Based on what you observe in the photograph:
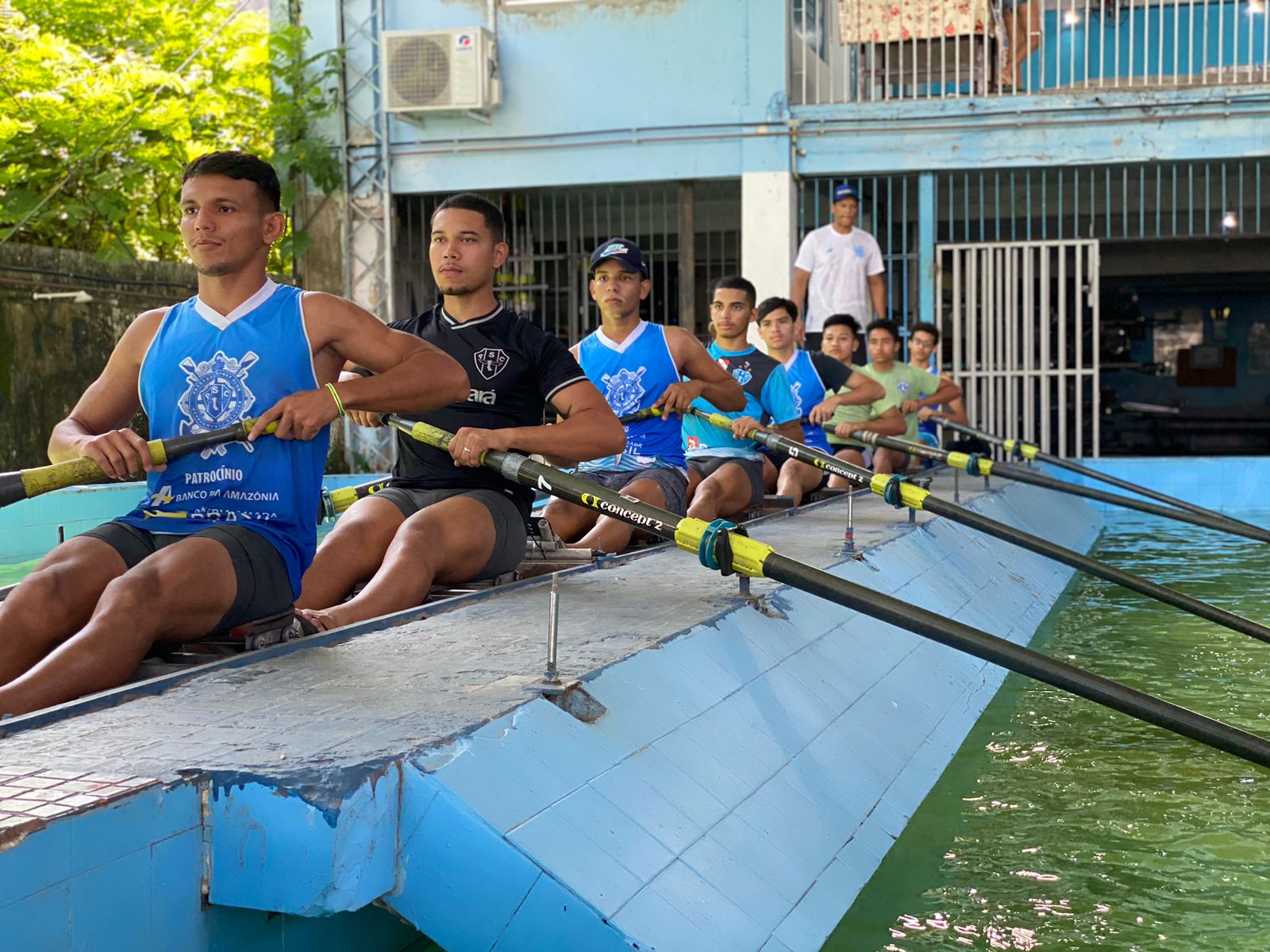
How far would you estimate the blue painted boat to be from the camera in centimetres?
185

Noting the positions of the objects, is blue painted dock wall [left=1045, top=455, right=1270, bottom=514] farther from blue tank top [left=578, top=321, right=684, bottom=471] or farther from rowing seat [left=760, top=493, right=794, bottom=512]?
blue tank top [left=578, top=321, right=684, bottom=471]

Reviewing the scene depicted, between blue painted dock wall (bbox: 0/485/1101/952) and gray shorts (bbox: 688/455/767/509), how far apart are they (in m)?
3.26

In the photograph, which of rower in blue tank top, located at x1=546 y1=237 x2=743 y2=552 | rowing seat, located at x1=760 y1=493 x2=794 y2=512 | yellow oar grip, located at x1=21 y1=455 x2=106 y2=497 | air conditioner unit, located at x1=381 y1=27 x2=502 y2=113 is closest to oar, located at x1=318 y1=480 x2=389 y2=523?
rower in blue tank top, located at x1=546 y1=237 x2=743 y2=552

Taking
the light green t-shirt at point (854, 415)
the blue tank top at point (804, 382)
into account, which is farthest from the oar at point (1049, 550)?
the light green t-shirt at point (854, 415)

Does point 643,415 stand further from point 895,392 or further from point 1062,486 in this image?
point 895,392

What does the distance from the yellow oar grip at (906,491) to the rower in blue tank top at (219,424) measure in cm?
210

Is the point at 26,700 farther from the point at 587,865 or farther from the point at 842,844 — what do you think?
the point at 842,844

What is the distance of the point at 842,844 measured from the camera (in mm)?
2914

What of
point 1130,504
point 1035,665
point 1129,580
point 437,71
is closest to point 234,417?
point 1035,665

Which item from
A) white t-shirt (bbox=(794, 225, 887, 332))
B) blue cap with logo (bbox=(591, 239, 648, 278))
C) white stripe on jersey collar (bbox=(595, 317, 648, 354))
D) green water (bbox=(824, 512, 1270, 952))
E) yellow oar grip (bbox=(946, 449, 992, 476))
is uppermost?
white t-shirt (bbox=(794, 225, 887, 332))

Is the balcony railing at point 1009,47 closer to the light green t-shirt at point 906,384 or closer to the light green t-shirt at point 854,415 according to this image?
the light green t-shirt at point 906,384

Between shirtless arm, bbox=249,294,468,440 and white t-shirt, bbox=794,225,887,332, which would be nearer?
shirtless arm, bbox=249,294,468,440

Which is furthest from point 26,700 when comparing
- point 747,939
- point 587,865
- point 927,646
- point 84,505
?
point 84,505

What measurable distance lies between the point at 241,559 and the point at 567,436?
49.5 inches
